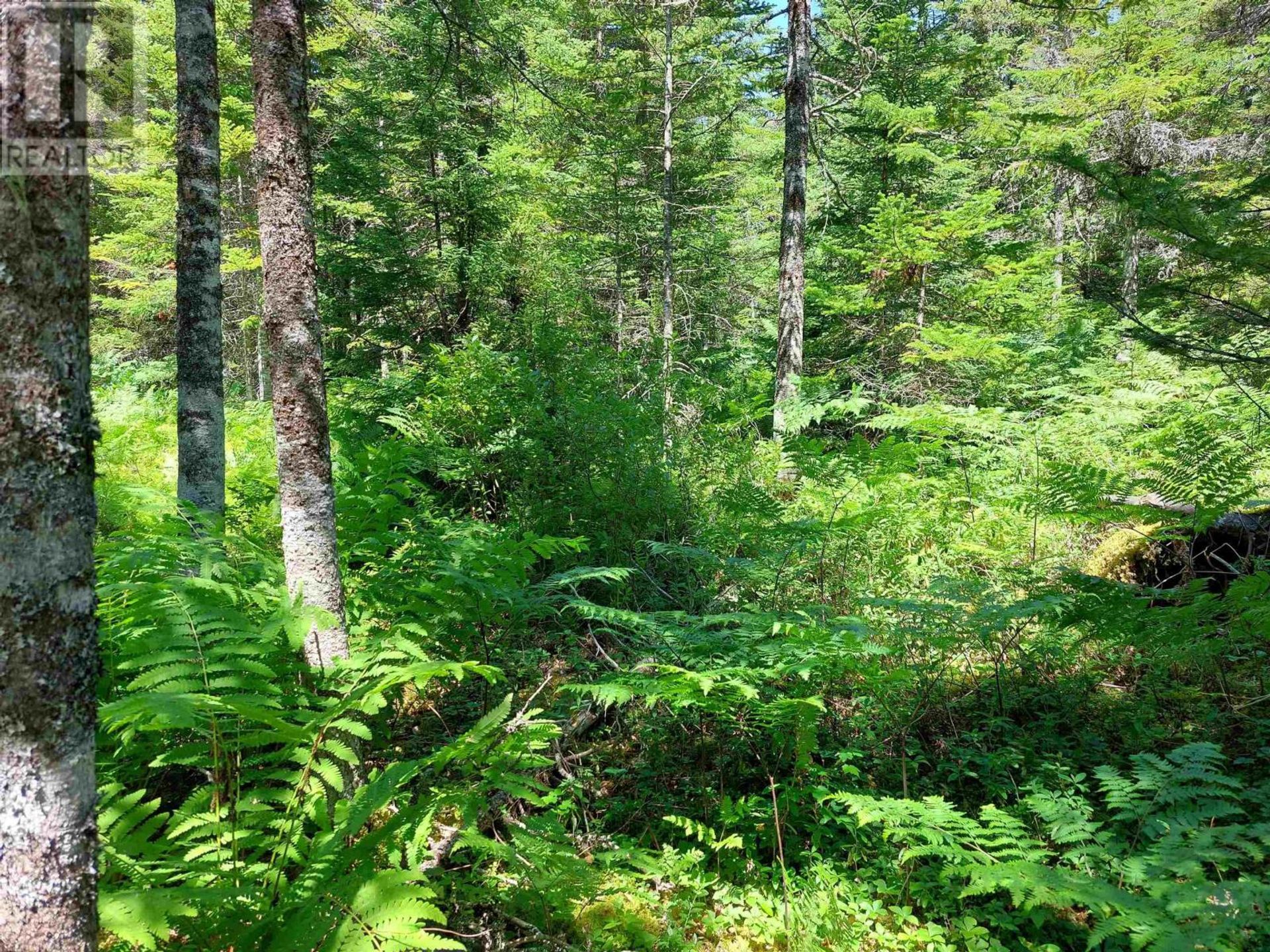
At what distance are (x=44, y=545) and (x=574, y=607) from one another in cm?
343

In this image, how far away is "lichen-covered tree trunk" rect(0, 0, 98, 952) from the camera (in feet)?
4.55

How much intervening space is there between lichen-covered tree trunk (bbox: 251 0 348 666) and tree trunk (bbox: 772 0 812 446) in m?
6.53

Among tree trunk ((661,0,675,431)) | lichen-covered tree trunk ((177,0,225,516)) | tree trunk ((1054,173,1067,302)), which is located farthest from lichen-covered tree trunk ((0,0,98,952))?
tree trunk ((1054,173,1067,302))

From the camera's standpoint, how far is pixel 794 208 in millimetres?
9156

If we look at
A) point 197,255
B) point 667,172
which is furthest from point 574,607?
point 667,172

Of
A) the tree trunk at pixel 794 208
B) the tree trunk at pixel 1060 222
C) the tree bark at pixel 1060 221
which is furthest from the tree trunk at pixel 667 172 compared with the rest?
the tree trunk at pixel 1060 222

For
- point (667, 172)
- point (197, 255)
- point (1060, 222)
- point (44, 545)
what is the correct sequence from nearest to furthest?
point (44, 545) < point (197, 255) < point (667, 172) < point (1060, 222)

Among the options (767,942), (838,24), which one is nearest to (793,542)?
(767,942)

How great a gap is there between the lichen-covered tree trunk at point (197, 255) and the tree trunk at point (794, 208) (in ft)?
20.8

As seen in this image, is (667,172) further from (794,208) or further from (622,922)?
(622,922)

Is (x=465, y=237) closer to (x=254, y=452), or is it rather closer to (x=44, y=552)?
(x=254, y=452)

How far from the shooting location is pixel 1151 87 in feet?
42.9

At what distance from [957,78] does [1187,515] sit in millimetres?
12094

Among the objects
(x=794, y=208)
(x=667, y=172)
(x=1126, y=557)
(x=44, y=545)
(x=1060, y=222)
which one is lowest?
(x=1126, y=557)
